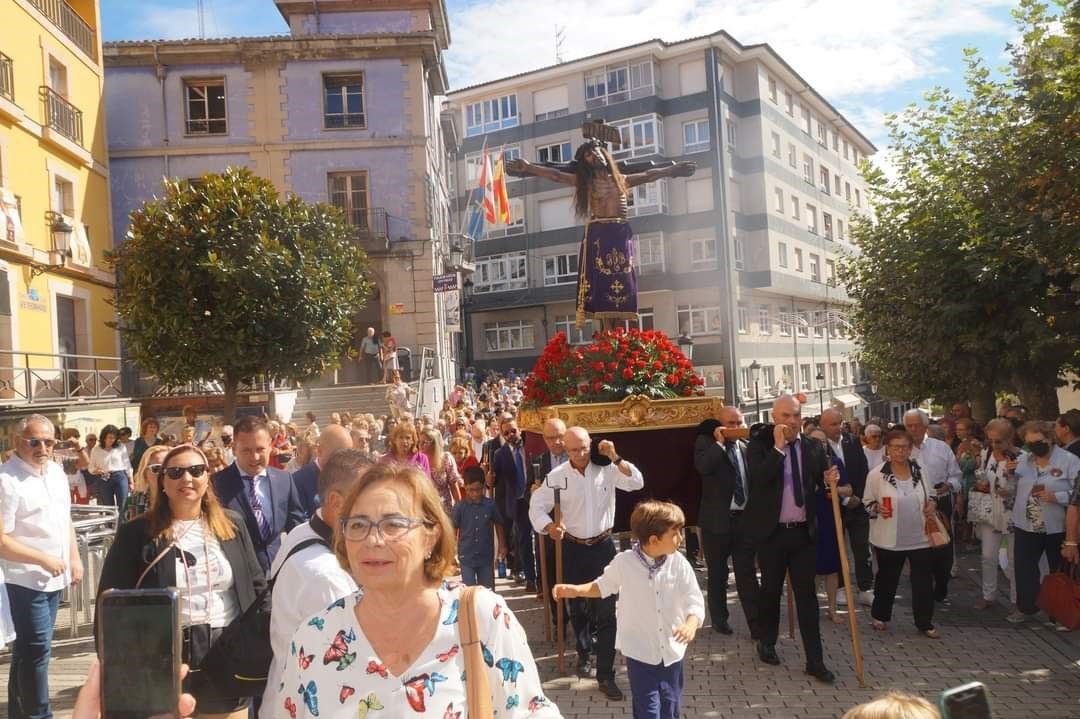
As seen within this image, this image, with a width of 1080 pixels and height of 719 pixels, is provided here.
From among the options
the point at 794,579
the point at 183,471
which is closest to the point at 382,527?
the point at 183,471

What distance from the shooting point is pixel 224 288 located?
60.6 ft

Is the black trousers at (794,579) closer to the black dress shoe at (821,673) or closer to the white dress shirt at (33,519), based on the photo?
the black dress shoe at (821,673)

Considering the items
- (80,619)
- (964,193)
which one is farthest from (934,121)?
(80,619)

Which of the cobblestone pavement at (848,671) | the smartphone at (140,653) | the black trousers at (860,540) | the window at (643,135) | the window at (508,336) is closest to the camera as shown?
the smartphone at (140,653)

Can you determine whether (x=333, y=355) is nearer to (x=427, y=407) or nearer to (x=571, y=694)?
(x=427, y=407)

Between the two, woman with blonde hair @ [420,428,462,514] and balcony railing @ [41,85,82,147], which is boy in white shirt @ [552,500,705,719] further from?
balcony railing @ [41,85,82,147]

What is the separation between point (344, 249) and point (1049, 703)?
17835mm

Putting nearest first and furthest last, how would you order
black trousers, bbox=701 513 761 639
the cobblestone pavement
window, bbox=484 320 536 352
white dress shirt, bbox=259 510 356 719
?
white dress shirt, bbox=259 510 356 719
the cobblestone pavement
black trousers, bbox=701 513 761 639
window, bbox=484 320 536 352

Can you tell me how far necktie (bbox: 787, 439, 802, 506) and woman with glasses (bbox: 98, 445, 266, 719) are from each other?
414 cm

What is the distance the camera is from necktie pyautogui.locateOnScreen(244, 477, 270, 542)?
5.37m

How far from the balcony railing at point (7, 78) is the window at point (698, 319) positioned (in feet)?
87.4

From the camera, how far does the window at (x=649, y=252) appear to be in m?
39.3

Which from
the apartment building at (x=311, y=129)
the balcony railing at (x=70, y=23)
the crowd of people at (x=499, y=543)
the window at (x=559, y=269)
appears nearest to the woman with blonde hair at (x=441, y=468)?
the crowd of people at (x=499, y=543)

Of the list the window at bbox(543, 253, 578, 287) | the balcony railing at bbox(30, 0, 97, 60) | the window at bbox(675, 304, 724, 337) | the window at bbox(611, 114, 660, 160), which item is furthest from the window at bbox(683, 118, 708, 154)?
the balcony railing at bbox(30, 0, 97, 60)
